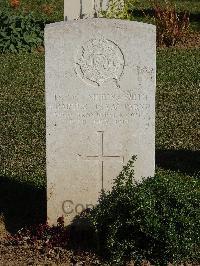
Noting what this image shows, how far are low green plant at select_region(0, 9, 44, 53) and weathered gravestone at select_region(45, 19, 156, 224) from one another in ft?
26.8

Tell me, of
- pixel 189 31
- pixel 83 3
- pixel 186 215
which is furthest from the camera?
pixel 189 31

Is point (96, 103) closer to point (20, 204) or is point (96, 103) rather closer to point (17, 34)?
point (20, 204)

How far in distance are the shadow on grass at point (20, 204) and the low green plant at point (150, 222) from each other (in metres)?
0.86

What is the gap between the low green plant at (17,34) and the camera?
1350cm

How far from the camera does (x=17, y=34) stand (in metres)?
13.5

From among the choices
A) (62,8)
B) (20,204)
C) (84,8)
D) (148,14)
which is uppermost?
(62,8)

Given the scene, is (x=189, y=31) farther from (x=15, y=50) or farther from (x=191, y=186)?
(x=191, y=186)

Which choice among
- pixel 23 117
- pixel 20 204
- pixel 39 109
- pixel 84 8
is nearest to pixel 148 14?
pixel 84 8

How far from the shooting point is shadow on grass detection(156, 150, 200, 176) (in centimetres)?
752

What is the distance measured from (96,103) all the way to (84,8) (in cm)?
790

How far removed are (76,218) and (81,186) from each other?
28 cm

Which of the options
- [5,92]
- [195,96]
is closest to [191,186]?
[195,96]

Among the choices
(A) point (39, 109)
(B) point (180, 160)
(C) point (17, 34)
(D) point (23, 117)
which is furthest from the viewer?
(C) point (17, 34)

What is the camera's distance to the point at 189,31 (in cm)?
1541
